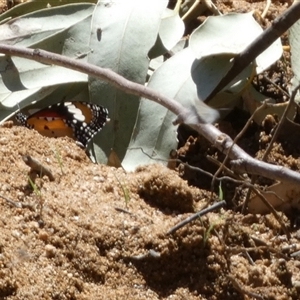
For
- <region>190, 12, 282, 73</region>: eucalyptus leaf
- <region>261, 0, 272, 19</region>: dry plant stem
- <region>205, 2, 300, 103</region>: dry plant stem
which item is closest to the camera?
<region>205, 2, 300, 103</region>: dry plant stem

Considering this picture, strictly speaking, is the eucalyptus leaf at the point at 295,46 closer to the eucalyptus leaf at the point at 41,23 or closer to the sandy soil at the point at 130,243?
the sandy soil at the point at 130,243

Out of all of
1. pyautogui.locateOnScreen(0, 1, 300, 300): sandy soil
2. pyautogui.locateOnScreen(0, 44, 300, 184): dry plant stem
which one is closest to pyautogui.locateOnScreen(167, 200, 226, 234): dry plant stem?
pyautogui.locateOnScreen(0, 1, 300, 300): sandy soil

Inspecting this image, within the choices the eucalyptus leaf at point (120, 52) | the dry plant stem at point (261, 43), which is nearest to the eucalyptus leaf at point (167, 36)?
the eucalyptus leaf at point (120, 52)

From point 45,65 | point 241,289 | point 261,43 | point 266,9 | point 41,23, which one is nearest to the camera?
point 241,289

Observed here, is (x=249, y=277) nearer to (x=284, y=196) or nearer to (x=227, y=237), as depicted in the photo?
(x=227, y=237)

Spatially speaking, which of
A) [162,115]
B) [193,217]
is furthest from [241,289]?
[162,115]

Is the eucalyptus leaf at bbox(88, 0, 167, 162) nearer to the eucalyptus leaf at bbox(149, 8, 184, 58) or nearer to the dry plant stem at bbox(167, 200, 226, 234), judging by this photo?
the eucalyptus leaf at bbox(149, 8, 184, 58)

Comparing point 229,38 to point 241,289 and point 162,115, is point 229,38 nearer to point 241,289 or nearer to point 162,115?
point 162,115
